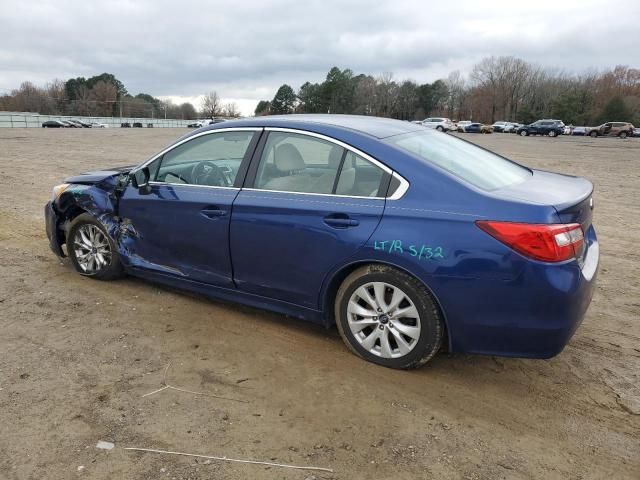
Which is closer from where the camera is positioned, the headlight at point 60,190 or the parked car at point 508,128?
the headlight at point 60,190

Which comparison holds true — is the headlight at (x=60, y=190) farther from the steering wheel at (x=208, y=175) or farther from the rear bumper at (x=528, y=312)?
the rear bumper at (x=528, y=312)

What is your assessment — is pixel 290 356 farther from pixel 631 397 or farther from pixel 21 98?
pixel 21 98

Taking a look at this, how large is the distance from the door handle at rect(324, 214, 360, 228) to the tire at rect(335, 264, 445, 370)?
305 mm

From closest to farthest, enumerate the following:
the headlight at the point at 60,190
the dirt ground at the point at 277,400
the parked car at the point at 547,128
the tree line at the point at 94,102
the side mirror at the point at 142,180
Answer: the dirt ground at the point at 277,400, the side mirror at the point at 142,180, the headlight at the point at 60,190, the parked car at the point at 547,128, the tree line at the point at 94,102

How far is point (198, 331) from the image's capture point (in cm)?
412

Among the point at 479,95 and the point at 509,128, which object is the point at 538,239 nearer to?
the point at 509,128

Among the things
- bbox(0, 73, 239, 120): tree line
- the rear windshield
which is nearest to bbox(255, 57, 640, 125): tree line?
bbox(0, 73, 239, 120): tree line

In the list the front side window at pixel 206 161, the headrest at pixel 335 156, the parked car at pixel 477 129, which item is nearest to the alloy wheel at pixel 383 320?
the headrest at pixel 335 156

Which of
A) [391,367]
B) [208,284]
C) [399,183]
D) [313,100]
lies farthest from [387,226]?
[313,100]

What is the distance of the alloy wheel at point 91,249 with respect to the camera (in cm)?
505

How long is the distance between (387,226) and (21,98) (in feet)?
391

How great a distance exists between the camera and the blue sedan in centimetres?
300

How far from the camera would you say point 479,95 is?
351ft

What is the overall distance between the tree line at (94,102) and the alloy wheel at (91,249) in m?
112
